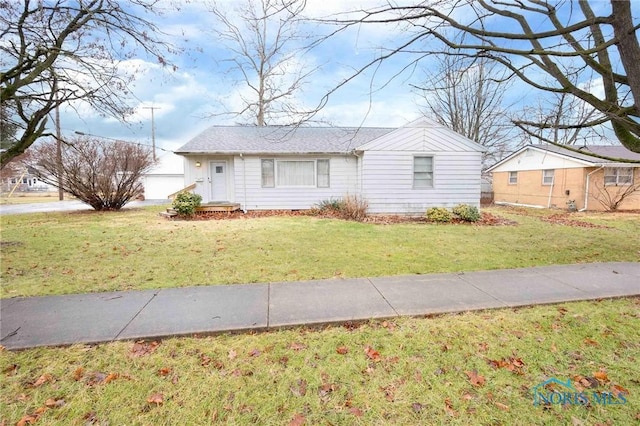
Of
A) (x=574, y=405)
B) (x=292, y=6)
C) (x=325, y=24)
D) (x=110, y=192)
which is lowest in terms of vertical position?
(x=574, y=405)

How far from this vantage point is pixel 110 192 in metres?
14.4

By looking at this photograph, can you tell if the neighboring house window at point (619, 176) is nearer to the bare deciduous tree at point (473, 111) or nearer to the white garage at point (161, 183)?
the bare deciduous tree at point (473, 111)

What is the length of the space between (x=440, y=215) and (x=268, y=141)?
26.1 feet

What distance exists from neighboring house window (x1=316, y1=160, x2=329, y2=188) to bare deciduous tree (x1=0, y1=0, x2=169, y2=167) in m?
7.99

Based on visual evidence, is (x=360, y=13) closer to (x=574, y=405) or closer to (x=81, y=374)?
(x=574, y=405)

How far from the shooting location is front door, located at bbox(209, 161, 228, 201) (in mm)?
13570

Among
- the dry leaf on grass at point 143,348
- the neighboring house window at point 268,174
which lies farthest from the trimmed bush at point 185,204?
the dry leaf on grass at point 143,348

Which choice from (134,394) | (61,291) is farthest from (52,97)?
(134,394)

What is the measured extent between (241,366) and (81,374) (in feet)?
4.18

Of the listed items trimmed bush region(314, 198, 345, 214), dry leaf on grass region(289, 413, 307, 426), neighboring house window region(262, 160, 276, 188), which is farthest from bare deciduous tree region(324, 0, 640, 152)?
neighboring house window region(262, 160, 276, 188)

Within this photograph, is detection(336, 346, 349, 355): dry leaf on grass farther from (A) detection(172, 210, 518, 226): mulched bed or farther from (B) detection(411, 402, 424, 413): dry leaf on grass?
(A) detection(172, 210, 518, 226): mulched bed

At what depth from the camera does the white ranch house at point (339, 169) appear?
12227 mm

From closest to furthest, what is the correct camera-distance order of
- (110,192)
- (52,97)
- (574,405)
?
1. (574,405)
2. (52,97)
3. (110,192)

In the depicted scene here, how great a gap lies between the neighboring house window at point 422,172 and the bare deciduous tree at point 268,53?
5602mm
